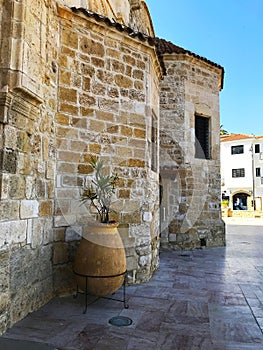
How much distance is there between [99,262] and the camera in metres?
3.29

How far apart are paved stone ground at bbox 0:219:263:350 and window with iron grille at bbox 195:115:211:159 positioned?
422 centimetres

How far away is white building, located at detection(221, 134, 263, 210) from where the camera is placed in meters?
28.8

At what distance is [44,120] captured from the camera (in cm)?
346

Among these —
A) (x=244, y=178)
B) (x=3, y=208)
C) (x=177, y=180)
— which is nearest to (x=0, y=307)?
(x=3, y=208)

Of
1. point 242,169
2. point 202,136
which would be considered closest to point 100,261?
point 202,136

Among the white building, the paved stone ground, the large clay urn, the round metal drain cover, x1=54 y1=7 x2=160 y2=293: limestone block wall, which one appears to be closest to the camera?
the paved stone ground

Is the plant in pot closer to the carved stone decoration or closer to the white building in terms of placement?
the carved stone decoration

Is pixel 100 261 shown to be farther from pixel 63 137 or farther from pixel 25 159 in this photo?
pixel 63 137

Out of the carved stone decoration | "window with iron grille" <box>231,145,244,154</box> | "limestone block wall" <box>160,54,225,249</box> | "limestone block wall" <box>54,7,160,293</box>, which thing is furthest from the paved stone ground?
"window with iron grille" <box>231,145,244,154</box>

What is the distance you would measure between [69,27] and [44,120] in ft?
4.95

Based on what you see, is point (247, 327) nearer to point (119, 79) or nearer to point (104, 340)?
point (104, 340)

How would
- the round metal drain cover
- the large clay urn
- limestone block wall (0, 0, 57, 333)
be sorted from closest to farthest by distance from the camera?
1. limestone block wall (0, 0, 57, 333)
2. the round metal drain cover
3. the large clay urn

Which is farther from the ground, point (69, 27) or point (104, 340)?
point (69, 27)

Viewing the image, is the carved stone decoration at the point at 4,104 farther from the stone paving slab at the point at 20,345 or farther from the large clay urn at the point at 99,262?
the stone paving slab at the point at 20,345
